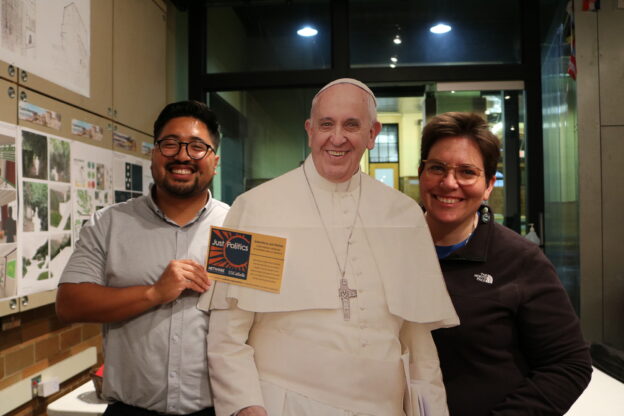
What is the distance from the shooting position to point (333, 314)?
1241 mm

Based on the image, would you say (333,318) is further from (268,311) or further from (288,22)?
(288,22)

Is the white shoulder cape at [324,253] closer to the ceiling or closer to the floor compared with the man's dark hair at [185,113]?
closer to the floor

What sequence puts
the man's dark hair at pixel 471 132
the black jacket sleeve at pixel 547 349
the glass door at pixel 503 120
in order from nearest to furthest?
the black jacket sleeve at pixel 547 349 < the man's dark hair at pixel 471 132 < the glass door at pixel 503 120

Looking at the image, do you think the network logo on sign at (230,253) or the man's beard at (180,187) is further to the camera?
the man's beard at (180,187)

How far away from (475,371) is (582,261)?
284 cm

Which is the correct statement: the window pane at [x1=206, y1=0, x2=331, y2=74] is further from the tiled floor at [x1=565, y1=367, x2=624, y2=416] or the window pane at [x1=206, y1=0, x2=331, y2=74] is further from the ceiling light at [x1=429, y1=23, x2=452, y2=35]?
the tiled floor at [x1=565, y1=367, x2=624, y2=416]

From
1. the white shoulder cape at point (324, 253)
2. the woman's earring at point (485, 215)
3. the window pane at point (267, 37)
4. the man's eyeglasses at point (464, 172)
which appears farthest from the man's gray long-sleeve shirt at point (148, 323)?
the window pane at point (267, 37)

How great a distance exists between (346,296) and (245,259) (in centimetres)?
28

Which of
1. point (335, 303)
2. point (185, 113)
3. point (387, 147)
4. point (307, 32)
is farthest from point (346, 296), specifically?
point (307, 32)

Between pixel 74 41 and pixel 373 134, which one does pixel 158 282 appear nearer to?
pixel 373 134

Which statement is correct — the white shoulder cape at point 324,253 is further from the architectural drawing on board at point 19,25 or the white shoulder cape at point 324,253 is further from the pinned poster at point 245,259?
the architectural drawing on board at point 19,25

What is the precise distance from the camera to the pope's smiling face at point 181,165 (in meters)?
1.47

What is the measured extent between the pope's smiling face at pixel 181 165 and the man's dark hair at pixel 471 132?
70 centimetres

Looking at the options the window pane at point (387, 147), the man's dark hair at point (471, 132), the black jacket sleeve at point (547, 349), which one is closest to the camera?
the black jacket sleeve at point (547, 349)
